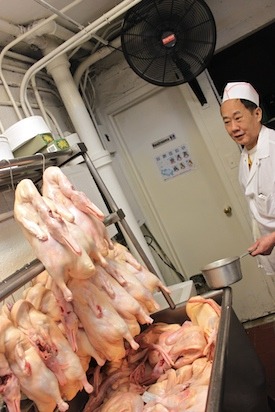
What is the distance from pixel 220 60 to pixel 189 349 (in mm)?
3679

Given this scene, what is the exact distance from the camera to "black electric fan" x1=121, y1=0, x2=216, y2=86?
9.32ft

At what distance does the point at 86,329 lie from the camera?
1.51 meters

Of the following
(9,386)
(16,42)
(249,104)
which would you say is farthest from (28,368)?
(16,42)

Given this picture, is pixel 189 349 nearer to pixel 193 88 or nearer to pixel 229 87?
pixel 229 87

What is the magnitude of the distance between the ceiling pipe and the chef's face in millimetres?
1155

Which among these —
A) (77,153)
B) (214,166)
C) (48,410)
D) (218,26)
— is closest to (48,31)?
(77,153)

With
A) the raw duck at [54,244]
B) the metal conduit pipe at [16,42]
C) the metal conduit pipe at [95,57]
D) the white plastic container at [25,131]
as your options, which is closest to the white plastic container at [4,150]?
the white plastic container at [25,131]

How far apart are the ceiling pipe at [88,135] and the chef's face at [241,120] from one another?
1.15 m

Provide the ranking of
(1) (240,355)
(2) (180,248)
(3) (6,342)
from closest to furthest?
(3) (6,342) → (1) (240,355) → (2) (180,248)

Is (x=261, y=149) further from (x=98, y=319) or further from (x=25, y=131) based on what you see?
(x=98, y=319)

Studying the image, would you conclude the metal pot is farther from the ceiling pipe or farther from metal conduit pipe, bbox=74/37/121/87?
metal conduit pipe, bbox=74/37/121/87

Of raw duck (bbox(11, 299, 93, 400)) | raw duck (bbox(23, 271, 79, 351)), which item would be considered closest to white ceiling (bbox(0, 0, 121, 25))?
raw duck (bbox(23, 271, 79, 351))

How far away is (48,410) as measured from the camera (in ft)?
4.38

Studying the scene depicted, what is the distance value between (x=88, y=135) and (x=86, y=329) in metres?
2.22
